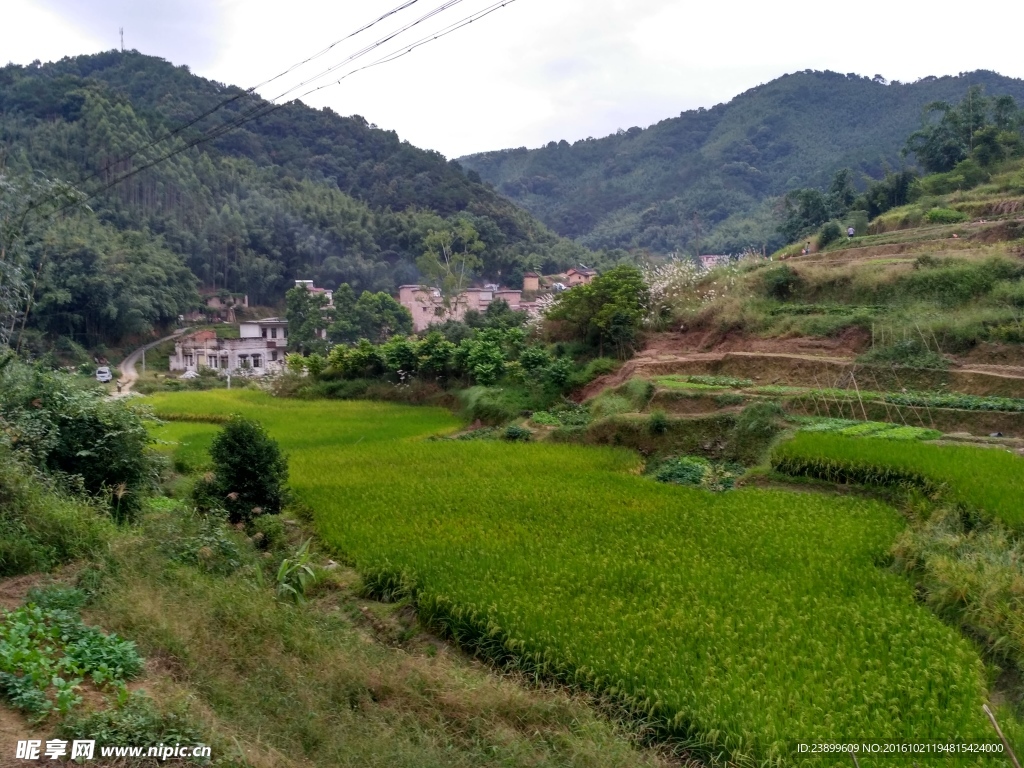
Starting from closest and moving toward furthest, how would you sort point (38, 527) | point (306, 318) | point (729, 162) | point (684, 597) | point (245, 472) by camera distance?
point (684, 597) → point (38, 527) → point (245, 472) → point (306, 318) → point (729, 162)

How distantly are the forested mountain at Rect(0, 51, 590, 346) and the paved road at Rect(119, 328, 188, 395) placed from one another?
1.25 metres

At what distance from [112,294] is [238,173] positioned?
21865 mm

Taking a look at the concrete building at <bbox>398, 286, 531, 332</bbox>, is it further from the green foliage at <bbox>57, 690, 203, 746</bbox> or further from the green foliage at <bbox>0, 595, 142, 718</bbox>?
the green foliage at <bbox>57, 690, 203, 746</bbox>

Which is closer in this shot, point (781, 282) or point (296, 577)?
point (296, 577)

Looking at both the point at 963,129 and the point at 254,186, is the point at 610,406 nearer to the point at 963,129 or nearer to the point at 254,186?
the point at 963,129

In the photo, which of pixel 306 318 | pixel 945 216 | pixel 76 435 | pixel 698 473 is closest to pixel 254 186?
pixel 306 318

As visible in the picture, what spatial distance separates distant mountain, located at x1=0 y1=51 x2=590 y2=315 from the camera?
43906mm

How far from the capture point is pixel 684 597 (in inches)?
236

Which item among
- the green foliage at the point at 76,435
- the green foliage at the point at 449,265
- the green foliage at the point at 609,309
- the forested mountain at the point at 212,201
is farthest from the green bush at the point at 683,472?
the forested mountain at the point at 212,201

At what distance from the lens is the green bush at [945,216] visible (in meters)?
22.1

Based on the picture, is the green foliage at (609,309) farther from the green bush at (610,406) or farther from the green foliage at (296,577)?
the green foliage at (296,577)

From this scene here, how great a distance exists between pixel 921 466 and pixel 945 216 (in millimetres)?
16952

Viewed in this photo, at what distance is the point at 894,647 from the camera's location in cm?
511

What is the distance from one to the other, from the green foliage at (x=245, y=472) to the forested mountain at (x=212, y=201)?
25.2 metres
